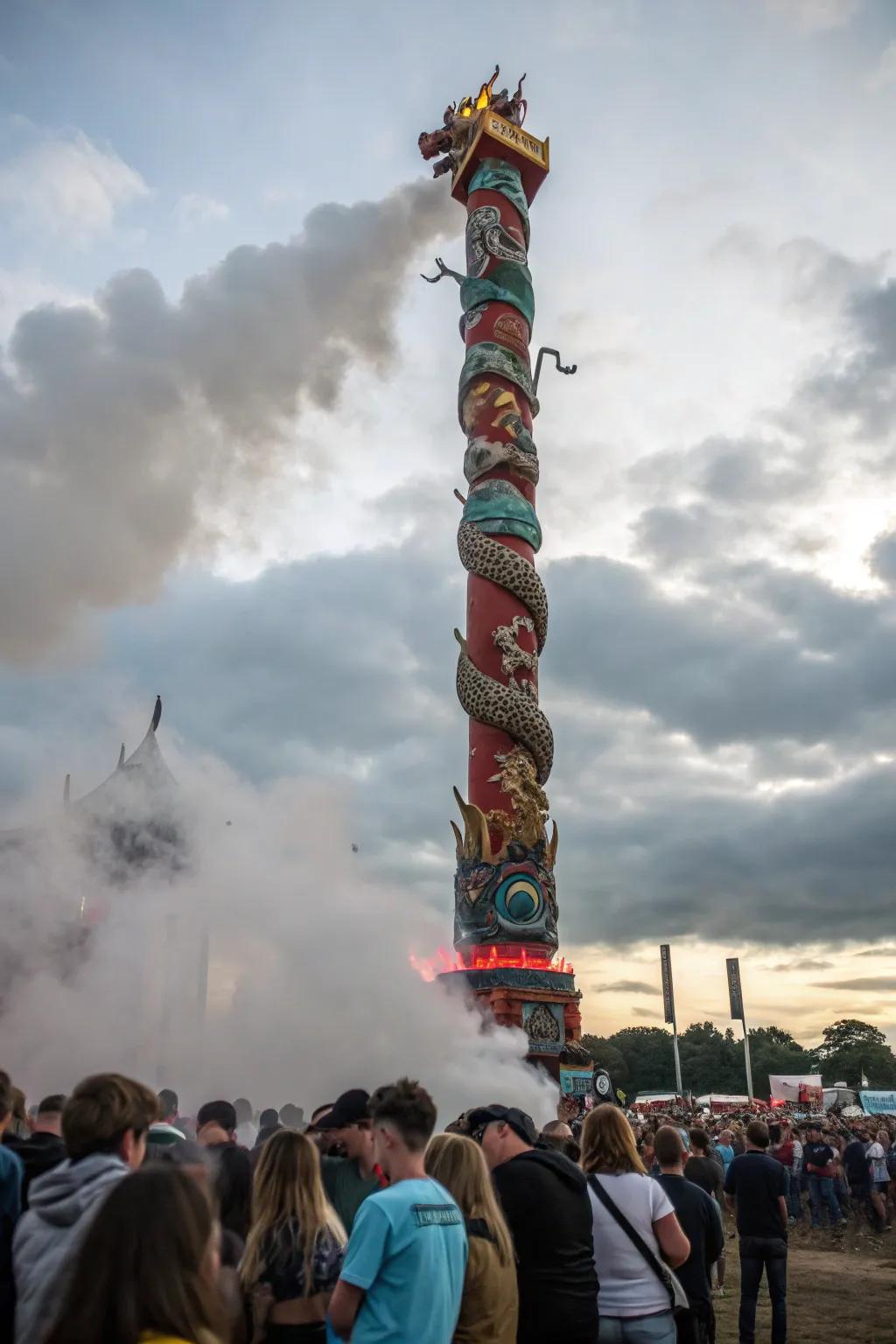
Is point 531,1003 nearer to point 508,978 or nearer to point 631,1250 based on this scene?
point 508,978

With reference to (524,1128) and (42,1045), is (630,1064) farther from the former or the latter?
(524,1128)

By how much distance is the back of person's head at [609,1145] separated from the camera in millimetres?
5074

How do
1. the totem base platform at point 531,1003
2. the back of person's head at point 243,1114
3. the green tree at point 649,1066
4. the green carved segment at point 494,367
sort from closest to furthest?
the back of person's head at point 243,1114 < the totem base platform at point 531,1003 < the green carved segment at point 494,367 < the green tree at point 649,1066

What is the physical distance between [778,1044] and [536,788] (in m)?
94.3

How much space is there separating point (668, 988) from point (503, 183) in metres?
36.6

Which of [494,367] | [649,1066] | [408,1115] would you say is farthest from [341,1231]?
[649,1066]

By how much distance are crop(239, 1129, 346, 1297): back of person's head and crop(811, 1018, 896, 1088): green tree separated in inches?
3758

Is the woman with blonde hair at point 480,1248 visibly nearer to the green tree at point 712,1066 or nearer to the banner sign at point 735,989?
the banner sign at point 735,989

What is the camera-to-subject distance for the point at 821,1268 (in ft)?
44.6

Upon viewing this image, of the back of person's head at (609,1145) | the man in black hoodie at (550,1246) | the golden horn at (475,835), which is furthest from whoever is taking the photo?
the golden horn at (475,835)

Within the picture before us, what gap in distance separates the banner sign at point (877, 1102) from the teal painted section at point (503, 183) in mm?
32138

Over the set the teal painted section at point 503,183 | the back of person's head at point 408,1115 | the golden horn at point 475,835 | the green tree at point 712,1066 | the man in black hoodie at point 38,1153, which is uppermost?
the teal painted section at point 503,183

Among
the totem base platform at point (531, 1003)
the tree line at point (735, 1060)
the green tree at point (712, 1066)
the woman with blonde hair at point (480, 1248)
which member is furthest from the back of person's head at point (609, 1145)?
the green tree at point (712, 1066)

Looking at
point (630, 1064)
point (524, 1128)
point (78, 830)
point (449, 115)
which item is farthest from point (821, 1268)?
point (630, 1064)
